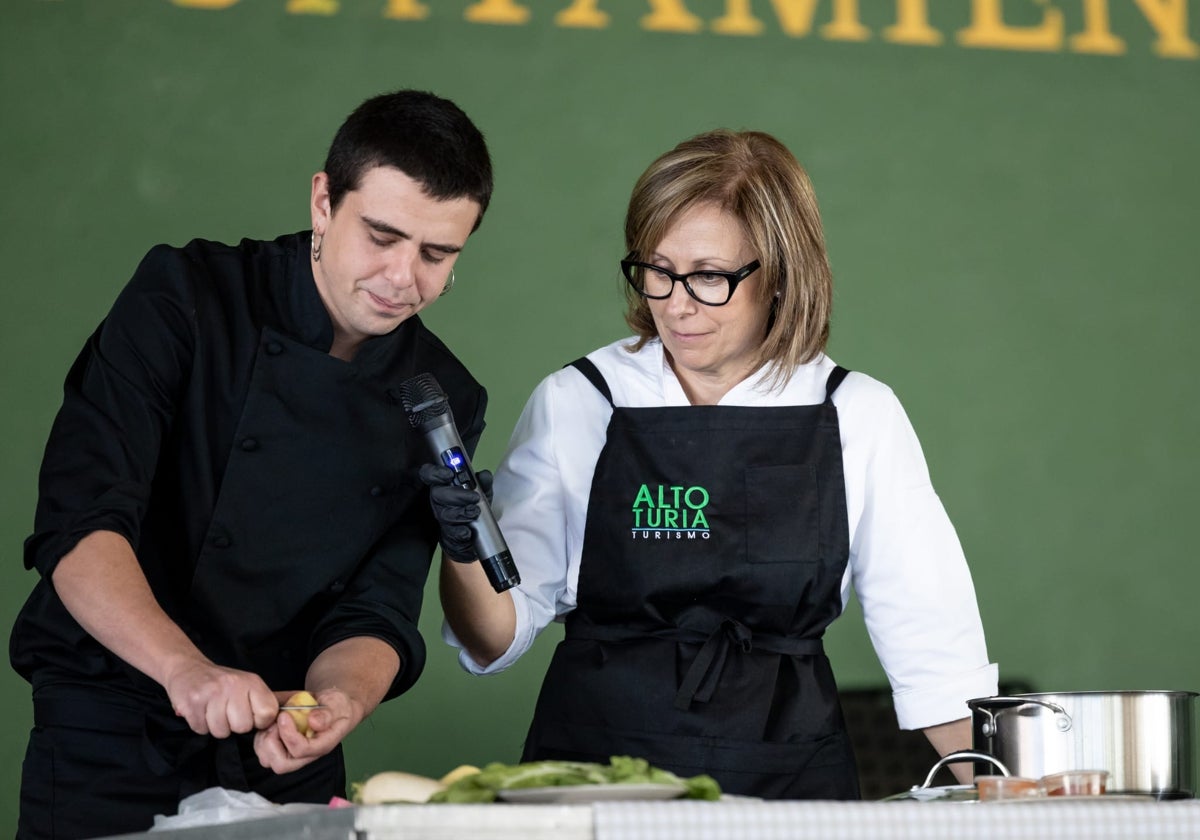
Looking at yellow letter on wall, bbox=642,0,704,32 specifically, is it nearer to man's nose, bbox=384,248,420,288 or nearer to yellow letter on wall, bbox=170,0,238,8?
yellow letter on wall, bbox=170,0,238,8

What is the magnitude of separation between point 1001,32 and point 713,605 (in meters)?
2.37

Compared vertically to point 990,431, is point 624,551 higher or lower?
lower

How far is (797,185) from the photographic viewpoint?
88.3 inches

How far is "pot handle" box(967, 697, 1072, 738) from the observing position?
1644 millimetres

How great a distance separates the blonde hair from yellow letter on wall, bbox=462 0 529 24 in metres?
1.58

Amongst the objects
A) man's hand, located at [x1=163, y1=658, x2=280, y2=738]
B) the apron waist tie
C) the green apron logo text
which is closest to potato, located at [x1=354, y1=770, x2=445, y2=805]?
man's hand, located at [x1=163, y1=658, x2=280, y2=738]

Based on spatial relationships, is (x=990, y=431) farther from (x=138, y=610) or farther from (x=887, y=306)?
(x=138, y=610)

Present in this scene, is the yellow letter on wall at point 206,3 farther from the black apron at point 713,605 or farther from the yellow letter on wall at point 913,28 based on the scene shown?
the black apron at point 713,605

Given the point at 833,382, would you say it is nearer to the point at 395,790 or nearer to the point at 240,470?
the point at 240,470

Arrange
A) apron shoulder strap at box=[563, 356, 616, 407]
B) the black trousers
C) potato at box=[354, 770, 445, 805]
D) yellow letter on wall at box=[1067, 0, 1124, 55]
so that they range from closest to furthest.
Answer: potato at box=[354, 770, 445, 805]
the black trousers
apron shoulder strap at box=[563, 356, 616, 407]
yellow letter on wall at box=[1067, 0, 1124, 55]

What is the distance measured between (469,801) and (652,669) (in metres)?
0.89

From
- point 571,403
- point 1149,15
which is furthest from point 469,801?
point 1149,15

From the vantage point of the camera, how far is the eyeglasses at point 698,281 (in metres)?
2.15

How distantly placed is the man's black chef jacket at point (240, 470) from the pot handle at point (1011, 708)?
2.41 feet
